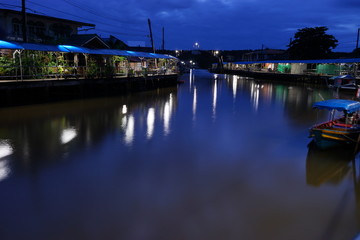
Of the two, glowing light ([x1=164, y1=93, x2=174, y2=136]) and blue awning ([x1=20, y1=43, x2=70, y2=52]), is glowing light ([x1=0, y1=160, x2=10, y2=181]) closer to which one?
glowing light ([x1=164, y1=93, x2=174, y2=136])

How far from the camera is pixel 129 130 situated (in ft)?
51.8

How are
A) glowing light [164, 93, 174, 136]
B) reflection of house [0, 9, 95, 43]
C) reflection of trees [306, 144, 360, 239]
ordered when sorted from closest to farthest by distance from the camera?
reflection of trees [306, 144, 360, 239]
glowing light [164, 93, 174, 136]
reflection of house [0, 9, 95, 43]

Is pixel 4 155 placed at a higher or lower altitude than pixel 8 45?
lower

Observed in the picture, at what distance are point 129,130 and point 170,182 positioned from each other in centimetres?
721

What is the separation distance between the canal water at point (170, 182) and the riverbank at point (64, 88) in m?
4.06

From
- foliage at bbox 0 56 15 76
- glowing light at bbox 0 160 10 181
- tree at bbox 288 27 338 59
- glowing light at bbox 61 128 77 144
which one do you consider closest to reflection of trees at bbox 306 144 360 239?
glowing light at bbox 0 160 10 181

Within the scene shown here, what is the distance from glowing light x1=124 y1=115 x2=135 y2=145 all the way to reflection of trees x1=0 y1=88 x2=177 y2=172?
618mm

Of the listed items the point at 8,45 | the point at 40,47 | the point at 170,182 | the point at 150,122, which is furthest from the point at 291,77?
the point at 170,182

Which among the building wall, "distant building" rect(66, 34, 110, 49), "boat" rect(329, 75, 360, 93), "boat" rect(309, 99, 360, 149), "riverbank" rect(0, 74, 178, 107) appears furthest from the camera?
"boat" rect(329, 75, 360, 93)

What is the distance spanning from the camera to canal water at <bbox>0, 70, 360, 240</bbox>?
266 inches

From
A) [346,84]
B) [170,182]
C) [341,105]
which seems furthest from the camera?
[346,84]

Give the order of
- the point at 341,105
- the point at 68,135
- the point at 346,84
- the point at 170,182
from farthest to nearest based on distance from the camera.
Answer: the point at 346,84 < the point at 68,135 < the point at 341,105 < the point at 170,182

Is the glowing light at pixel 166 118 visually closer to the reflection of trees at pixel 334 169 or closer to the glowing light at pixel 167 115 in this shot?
the glowing light at pixel 167 115

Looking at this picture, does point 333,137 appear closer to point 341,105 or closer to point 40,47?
point 341,105
